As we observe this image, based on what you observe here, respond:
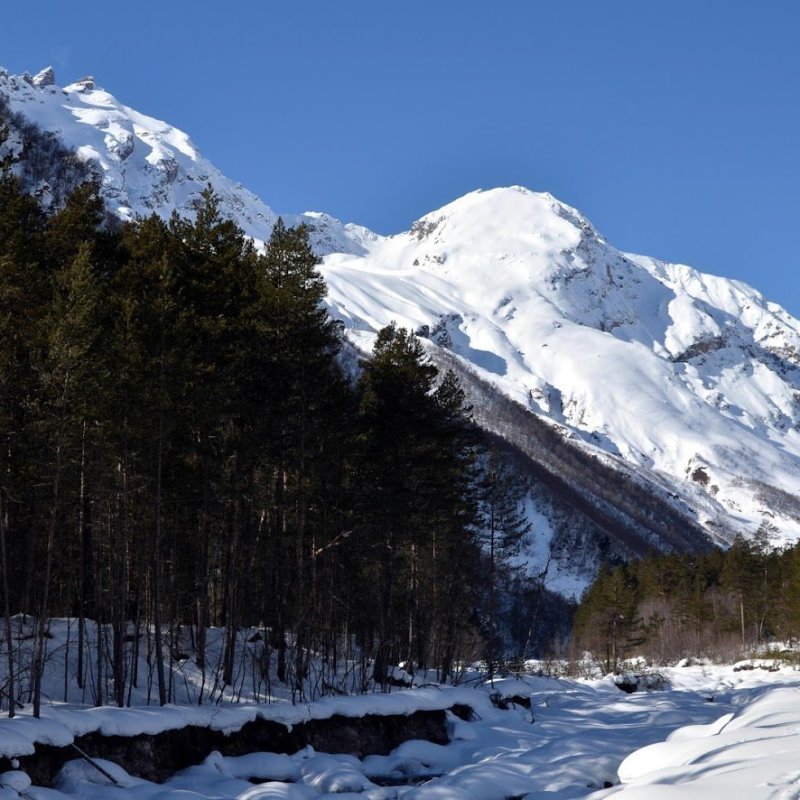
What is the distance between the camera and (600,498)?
196m

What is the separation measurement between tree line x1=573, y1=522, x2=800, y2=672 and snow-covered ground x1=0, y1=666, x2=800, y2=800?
1303 inches

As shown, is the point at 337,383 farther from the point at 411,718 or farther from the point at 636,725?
the point at 636,725

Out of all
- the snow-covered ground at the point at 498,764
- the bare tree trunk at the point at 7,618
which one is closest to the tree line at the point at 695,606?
the snow-covered ground at the point at 498,764

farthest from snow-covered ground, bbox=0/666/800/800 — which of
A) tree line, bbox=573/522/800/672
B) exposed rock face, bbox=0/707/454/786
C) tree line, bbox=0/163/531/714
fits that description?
tree line, bbox=573/522/800/672

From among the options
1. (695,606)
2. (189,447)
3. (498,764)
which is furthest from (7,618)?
(695,606)

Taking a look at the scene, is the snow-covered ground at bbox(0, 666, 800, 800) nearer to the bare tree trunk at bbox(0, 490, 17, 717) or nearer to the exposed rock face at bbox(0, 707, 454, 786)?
the exposed rock face at bbox(0, 707, 454, 786)

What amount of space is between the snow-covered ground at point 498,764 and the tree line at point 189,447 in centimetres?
187

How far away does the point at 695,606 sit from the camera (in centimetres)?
7044

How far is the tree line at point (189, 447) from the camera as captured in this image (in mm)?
18734

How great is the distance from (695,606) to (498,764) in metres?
53.5

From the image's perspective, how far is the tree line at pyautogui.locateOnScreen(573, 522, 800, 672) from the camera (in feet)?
212

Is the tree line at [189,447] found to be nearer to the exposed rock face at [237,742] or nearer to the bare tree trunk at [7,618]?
the bare tree trunk at [7,618]

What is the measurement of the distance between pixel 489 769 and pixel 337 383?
1197 cm

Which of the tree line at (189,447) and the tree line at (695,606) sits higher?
the tree line at (189,447)
